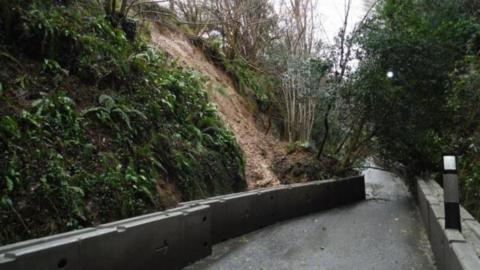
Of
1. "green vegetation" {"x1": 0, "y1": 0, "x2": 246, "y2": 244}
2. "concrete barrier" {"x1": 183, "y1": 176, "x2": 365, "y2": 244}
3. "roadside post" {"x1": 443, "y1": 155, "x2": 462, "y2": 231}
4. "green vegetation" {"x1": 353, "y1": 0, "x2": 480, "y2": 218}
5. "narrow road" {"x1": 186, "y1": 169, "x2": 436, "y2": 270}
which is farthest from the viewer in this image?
"green vegetation" {"x1": 353, "y1": 0, "x2": 480, "y2": 218}

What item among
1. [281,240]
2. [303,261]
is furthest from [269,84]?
[303,261]

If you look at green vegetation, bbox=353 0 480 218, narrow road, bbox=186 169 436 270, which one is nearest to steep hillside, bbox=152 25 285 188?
green vegetation, bbox=353 0 480 218

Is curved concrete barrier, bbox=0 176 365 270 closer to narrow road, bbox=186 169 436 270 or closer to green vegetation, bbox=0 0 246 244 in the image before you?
narrow road, bbox=186 169 436 270

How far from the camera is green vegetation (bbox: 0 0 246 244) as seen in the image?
5484 millimetres

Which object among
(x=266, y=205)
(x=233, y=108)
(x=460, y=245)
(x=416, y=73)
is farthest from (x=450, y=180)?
(x=233, y=108)

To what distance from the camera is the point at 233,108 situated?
1720cm

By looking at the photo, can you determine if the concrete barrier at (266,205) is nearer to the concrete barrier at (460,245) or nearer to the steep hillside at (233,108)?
the steep hillside at (233,108)

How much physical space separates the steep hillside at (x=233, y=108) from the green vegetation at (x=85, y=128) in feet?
11.6

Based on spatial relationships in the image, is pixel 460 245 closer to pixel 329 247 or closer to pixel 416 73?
pixel 329 247

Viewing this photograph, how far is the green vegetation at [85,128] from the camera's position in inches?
216

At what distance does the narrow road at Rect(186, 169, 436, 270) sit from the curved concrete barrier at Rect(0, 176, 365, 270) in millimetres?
265

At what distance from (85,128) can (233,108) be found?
1043cm

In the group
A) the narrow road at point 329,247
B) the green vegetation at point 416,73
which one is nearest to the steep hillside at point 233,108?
the green vegetation at point 416,73

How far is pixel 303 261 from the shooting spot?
20.2ft
